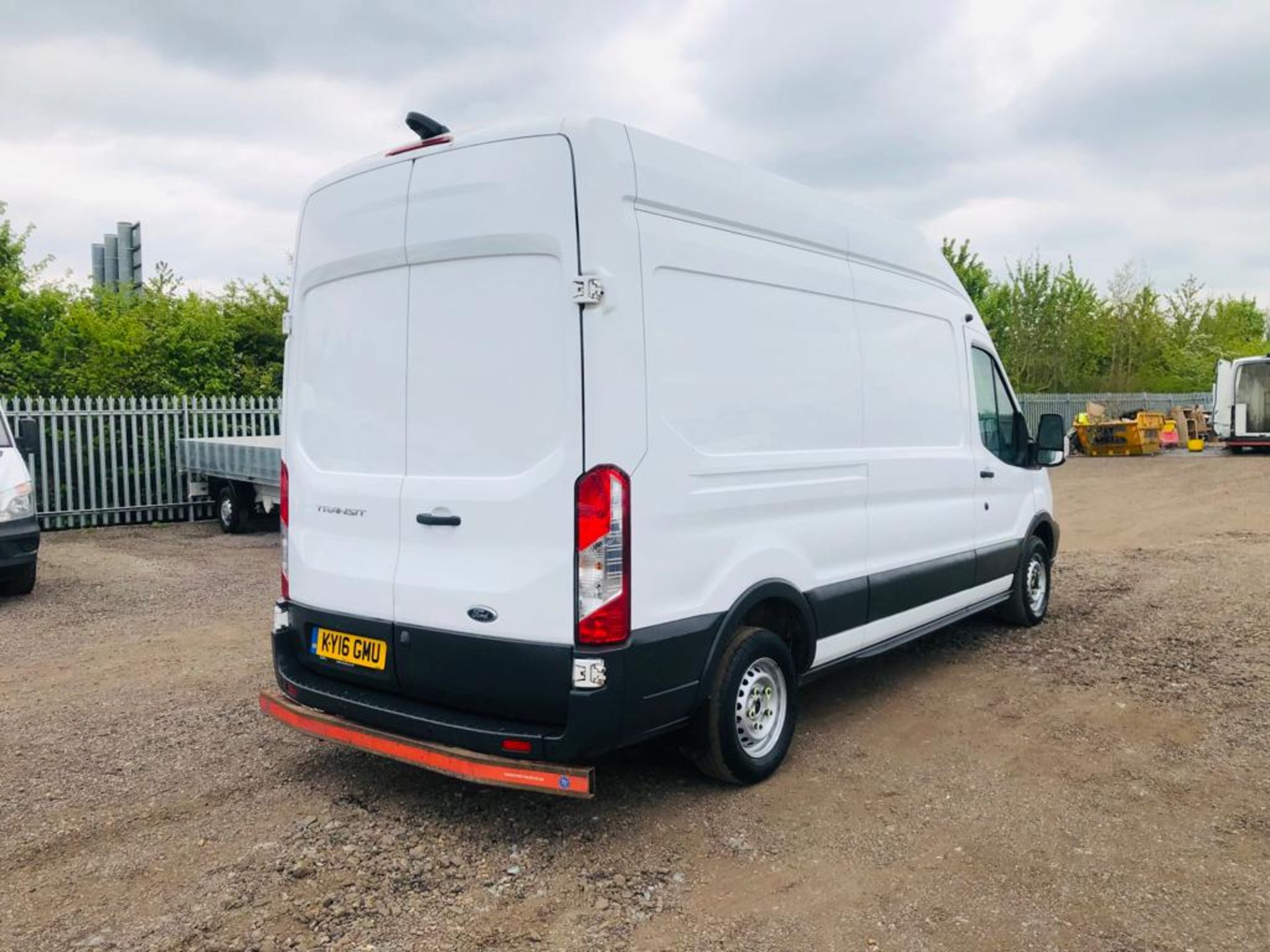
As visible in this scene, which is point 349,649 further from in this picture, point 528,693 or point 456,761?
point 528,693

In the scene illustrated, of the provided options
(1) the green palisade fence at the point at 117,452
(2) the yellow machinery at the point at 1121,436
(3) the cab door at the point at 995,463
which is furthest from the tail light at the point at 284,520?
(2) the yellow machinery at the point at 1121,436

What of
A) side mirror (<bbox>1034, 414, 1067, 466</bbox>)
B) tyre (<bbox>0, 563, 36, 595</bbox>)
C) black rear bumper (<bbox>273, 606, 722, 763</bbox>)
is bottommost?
tyre (<bbox>0, 563, 36, 595</bbox>)

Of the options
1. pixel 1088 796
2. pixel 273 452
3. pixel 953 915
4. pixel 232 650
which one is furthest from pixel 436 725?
pixel 273 452

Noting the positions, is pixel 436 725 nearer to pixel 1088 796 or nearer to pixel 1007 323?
pixel 1088 796

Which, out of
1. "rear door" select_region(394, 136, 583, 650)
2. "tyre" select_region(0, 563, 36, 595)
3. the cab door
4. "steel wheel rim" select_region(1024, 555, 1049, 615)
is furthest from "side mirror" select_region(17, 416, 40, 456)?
"steel wheel rim" select_region(1024, 555, 1049, 615)

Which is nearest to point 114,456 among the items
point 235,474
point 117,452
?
point 117,452

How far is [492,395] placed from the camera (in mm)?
3736

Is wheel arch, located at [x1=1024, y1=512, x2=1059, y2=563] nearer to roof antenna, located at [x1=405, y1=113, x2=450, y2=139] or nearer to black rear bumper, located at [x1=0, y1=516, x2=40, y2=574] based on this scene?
roof antenna, located at [x1=405, y1=113, x2=450, y2=139]

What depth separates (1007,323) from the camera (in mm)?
39094

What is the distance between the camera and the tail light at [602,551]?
3.49 metres

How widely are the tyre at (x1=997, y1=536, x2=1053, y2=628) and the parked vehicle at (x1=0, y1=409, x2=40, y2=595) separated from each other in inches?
305

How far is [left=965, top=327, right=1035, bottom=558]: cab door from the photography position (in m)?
6.22

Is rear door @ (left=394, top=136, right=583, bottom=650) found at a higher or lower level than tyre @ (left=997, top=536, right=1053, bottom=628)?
higher

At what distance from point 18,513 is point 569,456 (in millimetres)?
6884
